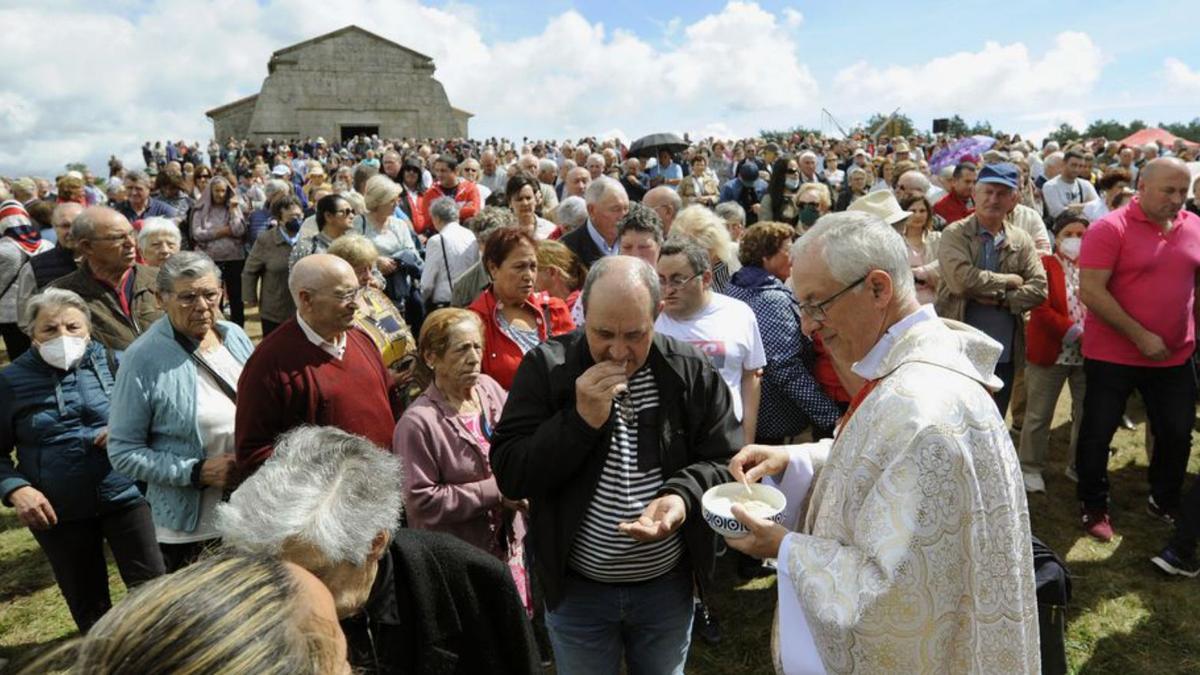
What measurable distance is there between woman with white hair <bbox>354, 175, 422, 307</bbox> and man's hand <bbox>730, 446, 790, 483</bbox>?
4.49m

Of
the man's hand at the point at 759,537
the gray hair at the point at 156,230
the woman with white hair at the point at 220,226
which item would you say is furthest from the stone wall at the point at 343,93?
the man's hand at the point at 759,537

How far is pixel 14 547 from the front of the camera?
15.8 feet

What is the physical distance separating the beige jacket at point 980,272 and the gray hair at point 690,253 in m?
2.13

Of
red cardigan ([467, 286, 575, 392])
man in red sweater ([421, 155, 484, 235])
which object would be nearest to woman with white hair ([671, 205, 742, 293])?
red cardigan ([467, 286, 575, 392])

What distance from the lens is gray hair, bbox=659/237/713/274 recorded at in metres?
3.33

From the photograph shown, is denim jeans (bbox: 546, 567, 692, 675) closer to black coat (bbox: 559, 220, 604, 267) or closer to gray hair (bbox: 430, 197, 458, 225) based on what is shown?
black coat (bbox: 559, 220, 604, 267)

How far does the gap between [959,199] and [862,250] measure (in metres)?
5.84

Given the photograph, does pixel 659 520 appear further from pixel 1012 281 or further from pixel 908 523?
pixel 1012 281

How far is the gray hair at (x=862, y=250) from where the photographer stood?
5.69ft

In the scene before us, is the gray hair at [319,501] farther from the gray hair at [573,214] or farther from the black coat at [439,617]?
the gray hair at [573,214]

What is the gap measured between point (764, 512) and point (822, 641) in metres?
0.35

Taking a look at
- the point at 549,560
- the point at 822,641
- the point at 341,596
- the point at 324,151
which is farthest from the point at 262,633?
the point at 324,151

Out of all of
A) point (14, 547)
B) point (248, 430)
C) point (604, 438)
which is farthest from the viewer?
point (14, 547)

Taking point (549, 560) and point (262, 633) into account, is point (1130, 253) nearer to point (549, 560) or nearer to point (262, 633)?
point (549, 560)
